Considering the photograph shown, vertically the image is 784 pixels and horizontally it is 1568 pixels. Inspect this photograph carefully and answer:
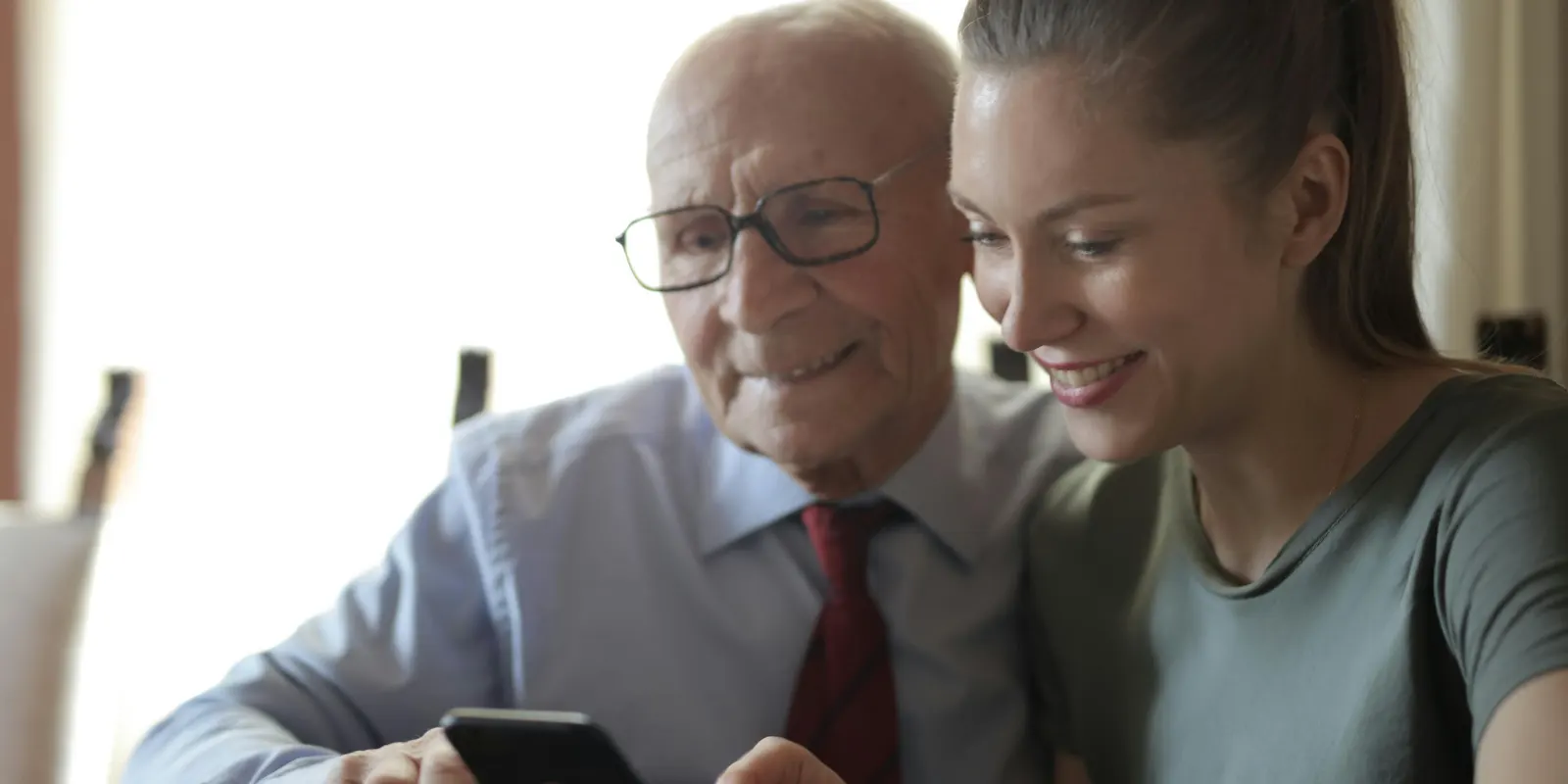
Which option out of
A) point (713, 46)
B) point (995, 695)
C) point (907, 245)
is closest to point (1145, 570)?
point (995, 695)

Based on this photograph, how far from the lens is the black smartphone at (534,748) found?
0.91m

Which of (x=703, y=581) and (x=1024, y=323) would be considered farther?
(x=703, y=581)

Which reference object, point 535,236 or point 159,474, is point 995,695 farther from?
point 159,474

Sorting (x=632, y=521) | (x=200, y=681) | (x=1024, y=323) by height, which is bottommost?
(x=200, y=681)

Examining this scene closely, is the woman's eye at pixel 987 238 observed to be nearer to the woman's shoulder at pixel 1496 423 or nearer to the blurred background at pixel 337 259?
the woman's shoulder at pixel 1496 423

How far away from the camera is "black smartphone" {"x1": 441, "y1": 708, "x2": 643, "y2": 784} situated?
911 millimetres

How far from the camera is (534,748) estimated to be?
93cm

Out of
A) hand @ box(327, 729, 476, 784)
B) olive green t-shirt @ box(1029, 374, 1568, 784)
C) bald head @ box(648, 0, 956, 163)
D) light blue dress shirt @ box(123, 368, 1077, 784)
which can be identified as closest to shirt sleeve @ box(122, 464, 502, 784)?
light blue dress shirt @ box(123, 368, 1077, 784)

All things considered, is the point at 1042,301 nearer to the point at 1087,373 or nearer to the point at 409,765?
the point at 1087,373

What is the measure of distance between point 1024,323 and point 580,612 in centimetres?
58

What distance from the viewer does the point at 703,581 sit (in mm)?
1360

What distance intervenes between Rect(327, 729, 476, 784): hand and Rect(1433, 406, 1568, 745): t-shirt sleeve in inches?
25.8

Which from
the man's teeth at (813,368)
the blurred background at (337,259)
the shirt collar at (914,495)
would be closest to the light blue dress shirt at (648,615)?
the shirt collar at (914,495)

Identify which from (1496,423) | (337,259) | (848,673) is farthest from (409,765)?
(337,259)
